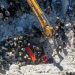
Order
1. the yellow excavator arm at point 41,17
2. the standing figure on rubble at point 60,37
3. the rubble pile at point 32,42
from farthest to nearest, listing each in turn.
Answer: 1. the standing figure on rubble at point 60,37
2. the rubble pile at point 32,42
3. the yellow excavator arm at point 41,17

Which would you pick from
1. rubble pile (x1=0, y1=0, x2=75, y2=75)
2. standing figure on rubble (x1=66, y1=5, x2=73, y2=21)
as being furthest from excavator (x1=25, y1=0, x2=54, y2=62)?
standing figure on rubble (x1=66, y1=5, x2=73, y2=21)

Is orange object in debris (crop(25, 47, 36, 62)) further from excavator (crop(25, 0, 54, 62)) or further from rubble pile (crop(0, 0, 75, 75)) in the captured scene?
excavator (crop(25, 0, 54, 62))

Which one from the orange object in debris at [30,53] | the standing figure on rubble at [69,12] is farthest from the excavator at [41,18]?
the standing figure on rubble at [69,12]

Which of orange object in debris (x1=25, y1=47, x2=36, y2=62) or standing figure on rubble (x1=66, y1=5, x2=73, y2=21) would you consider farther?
standing figure on rubble (x1=66, y1=5, x2=73, y2=21)

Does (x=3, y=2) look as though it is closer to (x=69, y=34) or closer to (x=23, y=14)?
(x=23, y=14)

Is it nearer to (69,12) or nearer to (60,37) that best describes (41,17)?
(60,37)

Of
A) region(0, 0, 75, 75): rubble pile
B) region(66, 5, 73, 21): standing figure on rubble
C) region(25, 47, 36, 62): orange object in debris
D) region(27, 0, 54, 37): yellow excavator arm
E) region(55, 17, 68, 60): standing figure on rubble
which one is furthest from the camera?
region(66, 5, 73, 21): standing figure on rubble

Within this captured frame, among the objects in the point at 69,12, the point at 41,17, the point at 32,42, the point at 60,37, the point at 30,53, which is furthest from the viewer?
the point at 69,12

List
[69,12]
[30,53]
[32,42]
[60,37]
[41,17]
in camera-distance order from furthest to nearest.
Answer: [69,12] → [60,37] → [32,42] → [30,53] → [41,17]

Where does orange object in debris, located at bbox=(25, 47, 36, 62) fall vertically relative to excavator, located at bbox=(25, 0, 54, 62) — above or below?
below

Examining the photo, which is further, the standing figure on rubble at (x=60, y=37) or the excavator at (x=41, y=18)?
the standing figure on rubble at (x=60, y=37)

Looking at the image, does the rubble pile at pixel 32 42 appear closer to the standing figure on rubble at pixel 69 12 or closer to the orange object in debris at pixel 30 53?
the orange object in debris at pixel 30 53

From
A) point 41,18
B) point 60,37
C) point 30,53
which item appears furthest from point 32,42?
point 41,18

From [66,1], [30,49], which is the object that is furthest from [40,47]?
[66,1]
